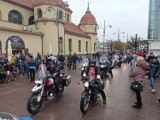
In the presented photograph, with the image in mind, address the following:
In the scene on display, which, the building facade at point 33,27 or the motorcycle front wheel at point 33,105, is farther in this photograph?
Result: the building facade at point 33,27

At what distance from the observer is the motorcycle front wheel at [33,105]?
468cm

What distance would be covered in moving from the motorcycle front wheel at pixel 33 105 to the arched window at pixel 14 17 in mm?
20662

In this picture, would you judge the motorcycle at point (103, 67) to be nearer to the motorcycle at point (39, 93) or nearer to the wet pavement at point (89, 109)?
the wet pavement at point (89, 109)

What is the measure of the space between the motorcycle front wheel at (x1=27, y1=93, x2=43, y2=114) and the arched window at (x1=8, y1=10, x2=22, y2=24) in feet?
67.8

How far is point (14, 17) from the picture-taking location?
2341 cm

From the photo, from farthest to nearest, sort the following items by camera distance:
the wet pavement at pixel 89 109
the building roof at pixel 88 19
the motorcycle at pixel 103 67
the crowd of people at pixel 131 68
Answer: the building roof at pixel 88 19
the motorcycle at pixel 103 67
the crowd of people at pixel 131 68
the wet pavement at pixel 89 109

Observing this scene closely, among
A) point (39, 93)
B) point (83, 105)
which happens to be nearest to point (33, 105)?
point (39, 93)

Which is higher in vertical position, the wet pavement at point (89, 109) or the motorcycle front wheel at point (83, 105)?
the motorcycle front wheel at point (83, 105)

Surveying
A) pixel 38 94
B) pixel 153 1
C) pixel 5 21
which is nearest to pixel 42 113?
pixel 38 94

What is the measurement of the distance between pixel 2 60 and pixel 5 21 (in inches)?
518

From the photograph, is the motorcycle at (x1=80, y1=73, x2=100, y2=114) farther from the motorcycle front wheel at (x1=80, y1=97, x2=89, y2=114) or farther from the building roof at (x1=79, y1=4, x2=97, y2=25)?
the building roof at (x1=79, y1=4, x2=97, y2=25)

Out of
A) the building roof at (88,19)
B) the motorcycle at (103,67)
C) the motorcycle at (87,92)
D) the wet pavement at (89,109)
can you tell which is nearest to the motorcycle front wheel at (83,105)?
the motorcycle at (87,92)

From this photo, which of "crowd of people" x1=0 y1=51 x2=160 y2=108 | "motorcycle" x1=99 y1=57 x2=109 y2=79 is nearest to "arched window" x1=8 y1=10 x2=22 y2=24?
"crowd of people" x1=0 y1=51 x2=160 y2=108

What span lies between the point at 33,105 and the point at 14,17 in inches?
855
